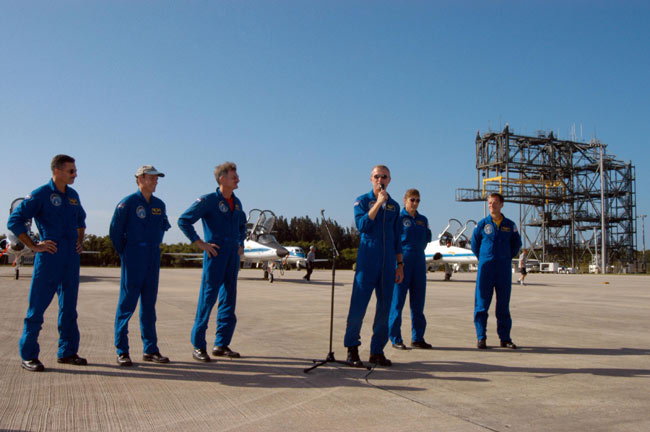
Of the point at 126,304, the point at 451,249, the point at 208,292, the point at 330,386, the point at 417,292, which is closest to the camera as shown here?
the point at 330,386

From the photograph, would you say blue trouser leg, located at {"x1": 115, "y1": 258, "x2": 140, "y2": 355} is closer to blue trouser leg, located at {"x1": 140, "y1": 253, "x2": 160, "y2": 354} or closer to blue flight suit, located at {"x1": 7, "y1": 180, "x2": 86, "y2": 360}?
blue trouser leg, located at {"x1": 140, "y1": 253, "x2": 160, "y2": 354}

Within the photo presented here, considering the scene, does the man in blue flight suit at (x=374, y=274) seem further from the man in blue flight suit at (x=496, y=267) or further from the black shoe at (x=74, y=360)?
the black shoe at (x=74, y=360)

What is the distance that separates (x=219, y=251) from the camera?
5.36 metres

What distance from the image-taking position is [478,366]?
5.12 metres

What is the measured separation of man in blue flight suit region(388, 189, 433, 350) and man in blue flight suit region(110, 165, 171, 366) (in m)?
2.80

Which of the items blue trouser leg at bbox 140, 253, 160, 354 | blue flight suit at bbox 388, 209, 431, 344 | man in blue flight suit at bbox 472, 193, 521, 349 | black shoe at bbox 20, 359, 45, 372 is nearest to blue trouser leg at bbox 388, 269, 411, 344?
blue flight suit at bbox 388, 209, 431, 344

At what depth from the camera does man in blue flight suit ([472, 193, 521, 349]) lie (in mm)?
6398

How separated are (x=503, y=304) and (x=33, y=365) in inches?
212

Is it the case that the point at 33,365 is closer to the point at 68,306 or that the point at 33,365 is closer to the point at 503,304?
the point at 68,306

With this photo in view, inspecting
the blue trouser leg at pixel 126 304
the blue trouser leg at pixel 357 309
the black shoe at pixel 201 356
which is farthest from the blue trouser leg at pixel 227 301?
the blue trouser leg at pixel 357 309

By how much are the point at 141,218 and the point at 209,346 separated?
6.70 ft

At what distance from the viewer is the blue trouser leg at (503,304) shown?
6.40 metres

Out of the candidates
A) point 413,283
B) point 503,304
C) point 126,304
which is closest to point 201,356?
point 126,304

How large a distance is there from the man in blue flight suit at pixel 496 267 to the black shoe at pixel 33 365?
4.88 m
